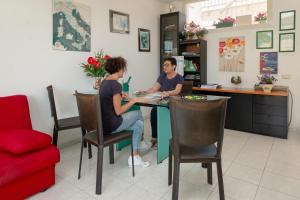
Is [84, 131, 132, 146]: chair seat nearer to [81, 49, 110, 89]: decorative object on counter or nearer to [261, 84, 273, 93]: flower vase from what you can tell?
[81, 49, 110, 89]: decorative object on counter

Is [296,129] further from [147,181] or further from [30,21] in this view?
[30,21]

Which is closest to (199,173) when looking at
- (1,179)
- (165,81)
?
(165,81)

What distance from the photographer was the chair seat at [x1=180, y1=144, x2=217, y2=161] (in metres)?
1.70

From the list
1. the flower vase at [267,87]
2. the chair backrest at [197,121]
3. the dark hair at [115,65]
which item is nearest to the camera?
the chair backrest at [197,121]

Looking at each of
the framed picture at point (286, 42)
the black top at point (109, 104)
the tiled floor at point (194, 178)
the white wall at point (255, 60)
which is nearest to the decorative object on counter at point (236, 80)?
the white wall at point (255, 60)

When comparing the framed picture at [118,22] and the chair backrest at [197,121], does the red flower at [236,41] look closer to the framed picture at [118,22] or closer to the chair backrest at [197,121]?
the framed picture at [118,22]

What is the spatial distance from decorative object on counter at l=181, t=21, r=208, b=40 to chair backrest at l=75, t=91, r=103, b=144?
9.76 feet

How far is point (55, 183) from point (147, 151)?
1224mm

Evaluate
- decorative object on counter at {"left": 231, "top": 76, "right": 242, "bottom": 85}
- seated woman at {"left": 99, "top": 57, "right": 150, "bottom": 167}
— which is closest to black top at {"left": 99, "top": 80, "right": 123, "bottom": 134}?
seated woman at {"left": 99, "top": 57, "right": 150, "bottom": 167}

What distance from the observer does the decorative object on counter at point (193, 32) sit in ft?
14.4

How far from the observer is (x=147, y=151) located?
3031mm

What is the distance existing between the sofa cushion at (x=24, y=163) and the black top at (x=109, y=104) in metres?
0.55

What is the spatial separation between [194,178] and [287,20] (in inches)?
118

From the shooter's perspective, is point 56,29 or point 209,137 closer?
point 209,137
